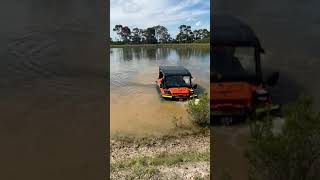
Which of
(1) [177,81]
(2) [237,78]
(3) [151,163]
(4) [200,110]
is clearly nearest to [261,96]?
(2) [237,78]

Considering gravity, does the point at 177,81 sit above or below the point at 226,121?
above

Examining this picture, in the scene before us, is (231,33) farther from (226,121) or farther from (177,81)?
(177,81)

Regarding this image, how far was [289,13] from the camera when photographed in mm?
2334

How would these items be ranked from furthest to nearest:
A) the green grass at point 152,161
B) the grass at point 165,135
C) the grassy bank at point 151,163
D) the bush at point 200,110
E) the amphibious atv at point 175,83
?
the amphibious atv at point 175,83 < the bush at point 200,110 < the grass at point 165,135 < the green grass at point 152,161 < the grassy bank at point 151,163

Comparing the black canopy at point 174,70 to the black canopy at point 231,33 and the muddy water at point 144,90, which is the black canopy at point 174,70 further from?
the black canopy at point 231,33

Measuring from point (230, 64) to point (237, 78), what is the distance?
10 cm

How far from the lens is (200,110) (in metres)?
5.01

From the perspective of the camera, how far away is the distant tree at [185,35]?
4.33 meters

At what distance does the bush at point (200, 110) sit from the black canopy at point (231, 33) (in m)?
2.57

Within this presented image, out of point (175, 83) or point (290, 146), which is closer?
point (290, 146)

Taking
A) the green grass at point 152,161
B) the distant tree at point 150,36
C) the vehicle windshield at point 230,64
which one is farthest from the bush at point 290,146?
the distant tree at point 150,36
